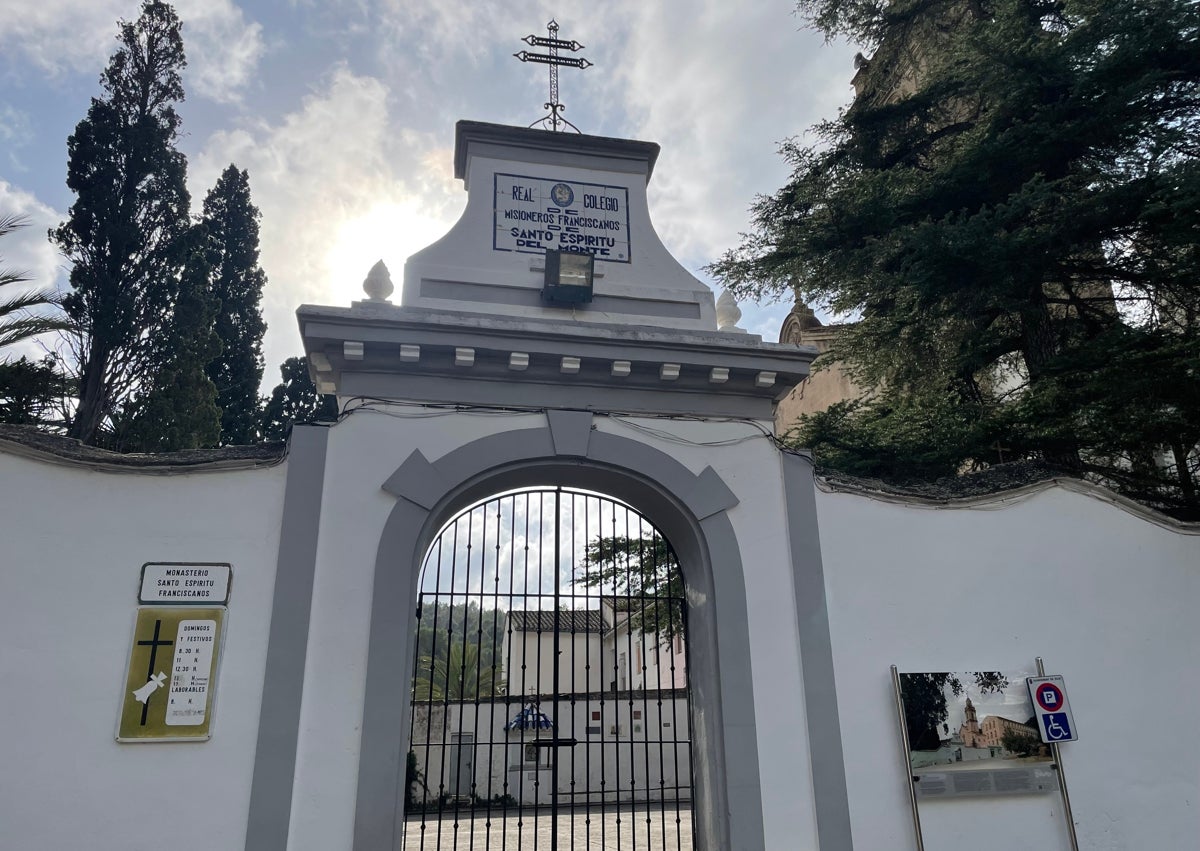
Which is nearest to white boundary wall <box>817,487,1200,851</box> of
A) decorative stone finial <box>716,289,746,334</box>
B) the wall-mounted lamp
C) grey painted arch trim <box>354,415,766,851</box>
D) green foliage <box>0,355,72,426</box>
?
grey painted arch trim <box>354,415,766,851</box>

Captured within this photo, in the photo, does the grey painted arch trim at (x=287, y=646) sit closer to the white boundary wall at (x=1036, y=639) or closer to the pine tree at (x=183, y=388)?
the white boundary wall at (x=1036, y=639)

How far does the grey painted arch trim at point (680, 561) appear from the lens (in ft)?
18.1

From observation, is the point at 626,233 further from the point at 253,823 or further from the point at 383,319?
the point at 253,823

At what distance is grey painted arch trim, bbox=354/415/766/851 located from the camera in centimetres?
552

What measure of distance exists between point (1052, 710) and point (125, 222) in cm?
1711

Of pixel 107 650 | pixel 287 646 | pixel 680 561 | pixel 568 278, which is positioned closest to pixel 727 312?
pixel 568 278

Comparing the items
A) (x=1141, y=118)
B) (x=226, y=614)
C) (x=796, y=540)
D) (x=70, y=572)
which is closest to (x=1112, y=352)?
(x=1141, y=118)

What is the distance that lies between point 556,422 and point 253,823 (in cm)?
335

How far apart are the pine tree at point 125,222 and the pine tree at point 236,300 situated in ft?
9.73

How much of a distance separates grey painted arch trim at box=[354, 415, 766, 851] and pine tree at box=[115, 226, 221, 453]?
10.1 meters

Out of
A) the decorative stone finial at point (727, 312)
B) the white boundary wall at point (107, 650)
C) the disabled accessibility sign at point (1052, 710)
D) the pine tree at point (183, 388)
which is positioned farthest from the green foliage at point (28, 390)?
the disabled accessibility sign at point (1052, 710)

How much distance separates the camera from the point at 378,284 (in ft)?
21.7

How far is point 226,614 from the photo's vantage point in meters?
5.54

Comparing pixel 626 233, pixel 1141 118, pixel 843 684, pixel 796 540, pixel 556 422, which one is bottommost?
pixel 843 684
